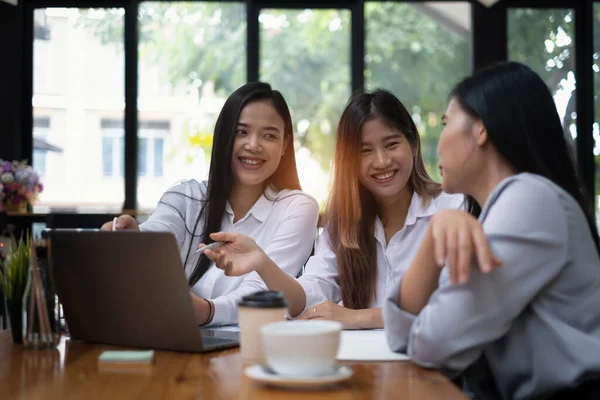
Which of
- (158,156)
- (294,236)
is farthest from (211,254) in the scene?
(158,156)

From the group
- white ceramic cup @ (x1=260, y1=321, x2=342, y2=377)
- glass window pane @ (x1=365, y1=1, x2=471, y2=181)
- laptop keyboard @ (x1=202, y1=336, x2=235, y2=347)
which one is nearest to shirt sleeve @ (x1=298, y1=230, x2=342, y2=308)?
laptop keyboard @ (x1=202, y1=336, x2=235, y2=347)

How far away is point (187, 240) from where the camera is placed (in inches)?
87.8

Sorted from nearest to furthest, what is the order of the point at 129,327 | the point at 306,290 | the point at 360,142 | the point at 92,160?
the point at 129,327 → the point at 306,290 → the point at 360,142 → the point at 92,160

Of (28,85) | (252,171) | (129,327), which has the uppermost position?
(28,85)

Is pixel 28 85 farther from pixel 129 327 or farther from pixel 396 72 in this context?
pixel 129 327

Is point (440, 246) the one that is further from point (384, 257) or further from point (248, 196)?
point (248, 196)

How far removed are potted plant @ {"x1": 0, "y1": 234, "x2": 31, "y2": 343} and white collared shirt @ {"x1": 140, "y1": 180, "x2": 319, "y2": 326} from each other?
0.62 meters

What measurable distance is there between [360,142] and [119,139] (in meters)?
4.20

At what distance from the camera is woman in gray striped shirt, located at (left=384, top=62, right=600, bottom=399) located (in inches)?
46.8

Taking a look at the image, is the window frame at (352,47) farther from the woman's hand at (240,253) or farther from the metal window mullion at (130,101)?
the woman's hand at (240,253)

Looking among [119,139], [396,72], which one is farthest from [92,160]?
[396,72]

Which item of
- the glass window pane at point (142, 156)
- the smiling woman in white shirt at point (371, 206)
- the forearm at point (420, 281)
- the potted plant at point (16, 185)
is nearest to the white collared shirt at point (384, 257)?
the smiling woman in white shirt at point (371, 206)

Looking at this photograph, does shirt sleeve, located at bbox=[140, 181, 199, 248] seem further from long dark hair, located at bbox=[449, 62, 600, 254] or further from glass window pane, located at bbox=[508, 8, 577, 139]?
glass window pane, located at bbox=[508, 8, 577, 139]

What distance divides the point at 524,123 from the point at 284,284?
683mm
